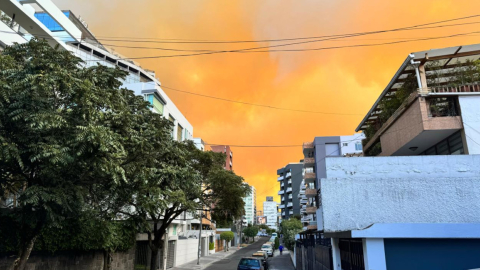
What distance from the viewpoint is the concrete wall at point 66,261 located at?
1366 centimetres

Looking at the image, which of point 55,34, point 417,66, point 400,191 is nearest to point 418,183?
point 400,191

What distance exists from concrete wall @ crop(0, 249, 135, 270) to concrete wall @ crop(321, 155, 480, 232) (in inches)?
517

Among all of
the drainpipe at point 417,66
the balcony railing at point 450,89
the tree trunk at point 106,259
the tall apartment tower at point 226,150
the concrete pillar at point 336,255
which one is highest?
the tall apartment tower at point 226,150

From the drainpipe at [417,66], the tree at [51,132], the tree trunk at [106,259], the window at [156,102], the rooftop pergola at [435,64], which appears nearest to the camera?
the tree at [51,132]

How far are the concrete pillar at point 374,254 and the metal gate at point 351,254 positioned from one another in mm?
488

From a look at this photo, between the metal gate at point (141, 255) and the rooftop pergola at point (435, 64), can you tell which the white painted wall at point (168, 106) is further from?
the rooftop pergola at point (435, 64)

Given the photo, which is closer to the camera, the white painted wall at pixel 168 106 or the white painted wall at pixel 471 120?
the white painted wall at pixel 471 120

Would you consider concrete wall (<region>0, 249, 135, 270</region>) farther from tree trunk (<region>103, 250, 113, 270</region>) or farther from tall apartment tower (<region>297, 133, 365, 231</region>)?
tall apartment tower (<region>297, 133, 365, 231</region>)

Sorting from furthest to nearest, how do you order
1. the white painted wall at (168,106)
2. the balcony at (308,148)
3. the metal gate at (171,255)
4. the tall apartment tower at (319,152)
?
the balcony at (308,148) → the tall apartment tower at (319,152) → the metal gate at (171,255) → the white painted wall at (168,106)

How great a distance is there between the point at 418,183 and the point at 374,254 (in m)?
3.15

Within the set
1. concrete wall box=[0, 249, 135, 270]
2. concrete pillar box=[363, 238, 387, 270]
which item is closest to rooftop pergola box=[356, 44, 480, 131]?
concrete pillar box=[363, 238, 387, 270]

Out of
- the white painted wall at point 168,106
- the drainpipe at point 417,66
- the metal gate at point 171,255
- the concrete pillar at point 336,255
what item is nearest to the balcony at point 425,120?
the drainpipe at point 417,66

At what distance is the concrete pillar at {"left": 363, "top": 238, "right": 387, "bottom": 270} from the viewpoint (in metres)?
7.07

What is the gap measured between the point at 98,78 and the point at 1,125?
356 centimetres
